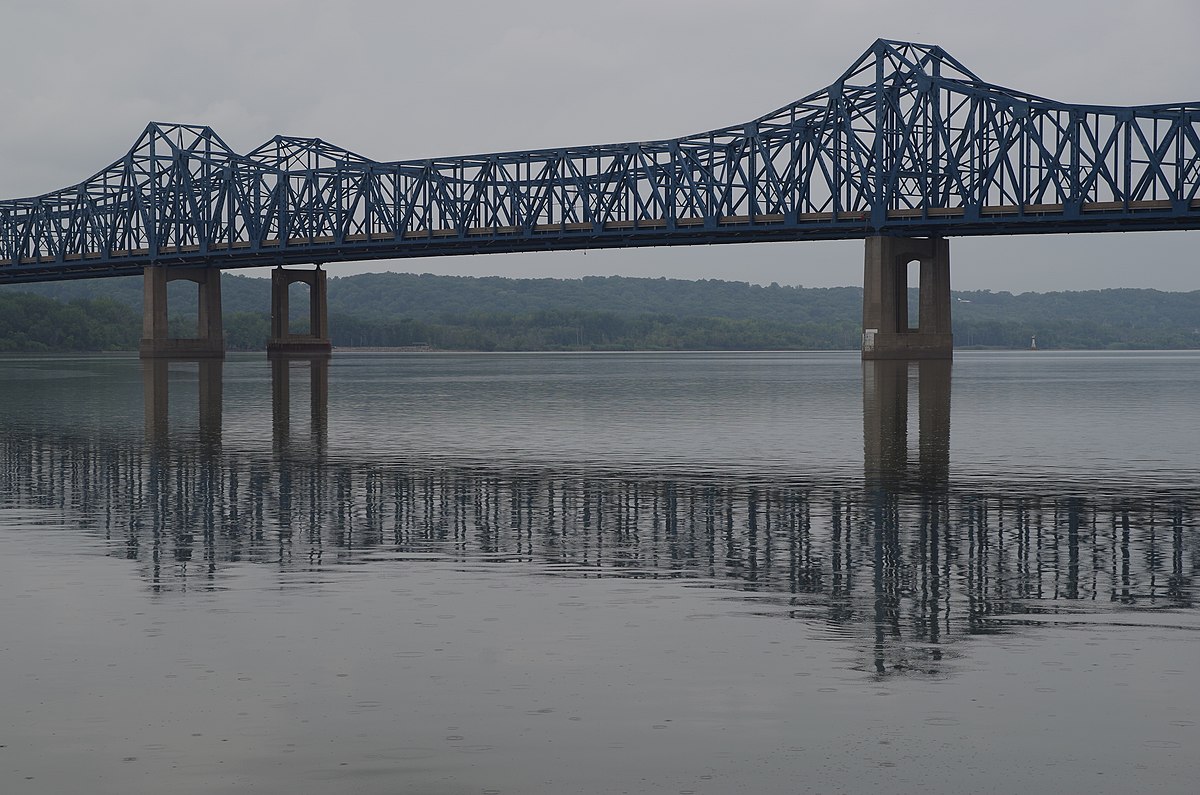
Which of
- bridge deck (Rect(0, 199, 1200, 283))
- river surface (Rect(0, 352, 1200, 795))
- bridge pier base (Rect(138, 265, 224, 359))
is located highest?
bridge deck (Rect(0, 199, 1200, 283))

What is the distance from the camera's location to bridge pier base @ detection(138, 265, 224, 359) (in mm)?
147125

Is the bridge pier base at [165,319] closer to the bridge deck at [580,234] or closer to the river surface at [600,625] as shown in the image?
the bridge deck at [580,234]

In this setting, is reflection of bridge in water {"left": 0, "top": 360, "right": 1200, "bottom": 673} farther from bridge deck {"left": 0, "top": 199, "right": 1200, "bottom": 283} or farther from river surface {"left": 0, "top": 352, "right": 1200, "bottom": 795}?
bridge deck {"left": 0, "top": 199, "right": 1200, "bottom": 283}

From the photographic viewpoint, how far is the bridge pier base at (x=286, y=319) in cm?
16588

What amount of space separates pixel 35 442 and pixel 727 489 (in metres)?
16.7

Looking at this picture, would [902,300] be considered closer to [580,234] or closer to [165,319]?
[580,234]

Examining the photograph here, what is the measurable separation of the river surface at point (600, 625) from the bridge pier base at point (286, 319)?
140 m

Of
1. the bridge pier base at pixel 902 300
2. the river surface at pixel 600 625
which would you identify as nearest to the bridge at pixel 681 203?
the bridge pier base at pixel 902 300

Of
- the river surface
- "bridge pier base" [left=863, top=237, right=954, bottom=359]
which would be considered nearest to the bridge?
"bridge pier base" [left=863, top=237, right=954, bottom=359]

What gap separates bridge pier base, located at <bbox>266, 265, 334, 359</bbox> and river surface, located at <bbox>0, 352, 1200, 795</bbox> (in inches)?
5512

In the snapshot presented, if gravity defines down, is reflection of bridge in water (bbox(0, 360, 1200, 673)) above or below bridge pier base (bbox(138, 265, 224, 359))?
below

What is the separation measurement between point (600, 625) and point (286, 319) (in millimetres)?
161179

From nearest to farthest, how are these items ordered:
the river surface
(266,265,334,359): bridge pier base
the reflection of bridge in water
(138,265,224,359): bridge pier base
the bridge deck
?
1. the river surface
2. the reflection of bridge in water
3. the bridge deck
4. (138,265,224,359): bridge pier base
5. (266,265,334,359): bridge pier base

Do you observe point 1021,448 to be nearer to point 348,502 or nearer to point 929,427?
point 929,427
